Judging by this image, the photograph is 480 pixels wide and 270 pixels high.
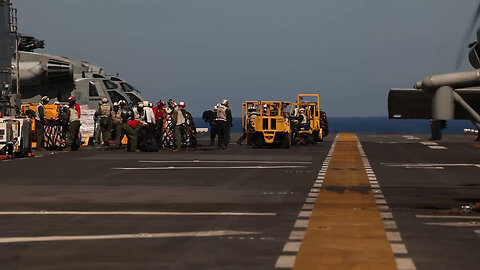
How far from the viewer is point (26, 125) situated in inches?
1421

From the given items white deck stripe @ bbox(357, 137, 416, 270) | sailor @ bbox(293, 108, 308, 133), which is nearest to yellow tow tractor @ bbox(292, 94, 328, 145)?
sailor @ bbox(293, 108, 308, 133)

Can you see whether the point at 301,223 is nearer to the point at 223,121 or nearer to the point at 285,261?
the point at 285,261

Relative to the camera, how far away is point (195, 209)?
1731 centimetres

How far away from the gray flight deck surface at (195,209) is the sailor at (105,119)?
1100 cm

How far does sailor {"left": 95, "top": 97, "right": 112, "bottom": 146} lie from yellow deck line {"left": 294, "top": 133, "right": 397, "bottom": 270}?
24167mm

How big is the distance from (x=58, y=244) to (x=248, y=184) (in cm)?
1133

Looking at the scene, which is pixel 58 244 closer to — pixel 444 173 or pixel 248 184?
pixel 248 184

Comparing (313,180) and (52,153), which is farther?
(52,153)

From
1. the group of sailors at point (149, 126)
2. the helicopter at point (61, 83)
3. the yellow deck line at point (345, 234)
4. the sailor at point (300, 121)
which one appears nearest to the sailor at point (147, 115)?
the group of sailors at point (149, 126)

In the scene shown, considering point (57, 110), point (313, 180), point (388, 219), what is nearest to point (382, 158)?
point (313, 180)

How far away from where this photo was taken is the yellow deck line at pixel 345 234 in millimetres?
11008

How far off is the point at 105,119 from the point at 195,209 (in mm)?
28965

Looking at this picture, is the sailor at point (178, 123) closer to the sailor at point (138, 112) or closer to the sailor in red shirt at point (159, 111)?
the sailor at point (138, 112)

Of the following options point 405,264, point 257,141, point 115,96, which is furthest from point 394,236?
point 115,96
